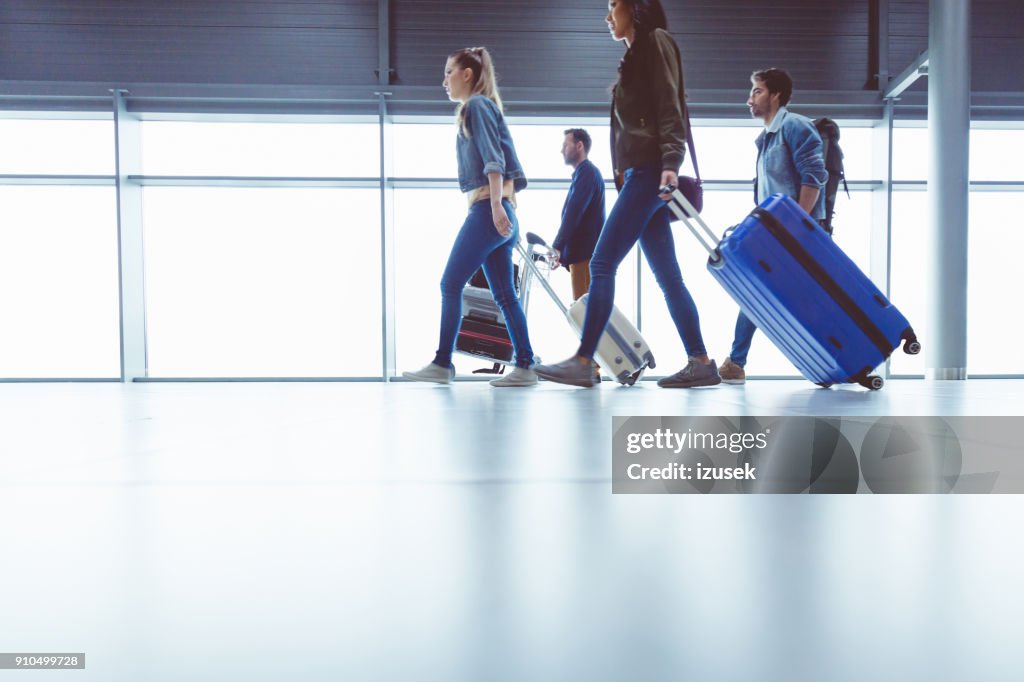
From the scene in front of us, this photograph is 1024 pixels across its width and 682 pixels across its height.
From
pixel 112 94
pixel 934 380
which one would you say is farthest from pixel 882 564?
pixel 112 94

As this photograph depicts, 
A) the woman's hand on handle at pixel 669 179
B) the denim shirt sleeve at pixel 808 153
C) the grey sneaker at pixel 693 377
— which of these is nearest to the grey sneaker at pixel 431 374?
the grey sneaker at pixel 693 377

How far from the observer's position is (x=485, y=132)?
9.93 ft

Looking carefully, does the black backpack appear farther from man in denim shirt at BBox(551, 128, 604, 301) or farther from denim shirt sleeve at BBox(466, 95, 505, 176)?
denim shirt sleeve at BBox(466, 95, 505, 176)

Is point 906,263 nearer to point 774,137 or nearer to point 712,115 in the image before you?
point 712,115

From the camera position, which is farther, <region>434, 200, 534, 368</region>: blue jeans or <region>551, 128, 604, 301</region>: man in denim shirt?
<region>551, 128, 604, 301</region>: man in denim shirt

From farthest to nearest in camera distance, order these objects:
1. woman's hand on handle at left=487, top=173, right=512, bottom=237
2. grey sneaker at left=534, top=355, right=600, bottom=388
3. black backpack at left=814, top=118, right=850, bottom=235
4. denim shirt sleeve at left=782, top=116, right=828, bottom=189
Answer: black backpack at left=814, top=118, right=850, bottom=235 < denim shirt sleeve at left=782, top=116, right=828, bottom=189 < woman's hand on handle at left=487, top=173, right=512, bottom=237 < grey sneaker at left=534, top=355, right=600, bottom=388

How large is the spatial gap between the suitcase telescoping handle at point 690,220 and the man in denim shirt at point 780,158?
0.68 m

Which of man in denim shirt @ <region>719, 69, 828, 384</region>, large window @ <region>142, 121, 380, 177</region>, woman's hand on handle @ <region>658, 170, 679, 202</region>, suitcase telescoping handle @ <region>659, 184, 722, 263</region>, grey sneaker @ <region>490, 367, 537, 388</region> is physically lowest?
grey sneaker @ <region>490, 367, 537, 388</region>

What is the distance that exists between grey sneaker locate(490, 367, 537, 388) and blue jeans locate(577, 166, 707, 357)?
49 centimetres

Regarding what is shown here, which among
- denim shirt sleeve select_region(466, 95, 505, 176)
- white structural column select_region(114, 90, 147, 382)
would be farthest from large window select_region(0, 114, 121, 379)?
denim shirt sleeve select_region(466, 95, 505, 176)

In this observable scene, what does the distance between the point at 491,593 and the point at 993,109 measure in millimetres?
7258

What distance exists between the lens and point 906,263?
5781 mm

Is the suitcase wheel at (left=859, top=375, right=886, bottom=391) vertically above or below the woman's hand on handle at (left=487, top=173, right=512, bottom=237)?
below

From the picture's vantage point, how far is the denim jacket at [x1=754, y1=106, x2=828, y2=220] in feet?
10.5
